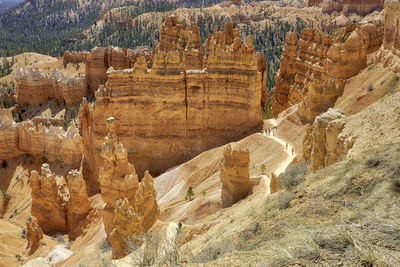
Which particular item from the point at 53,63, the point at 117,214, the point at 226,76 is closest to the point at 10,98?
the point at 53,63

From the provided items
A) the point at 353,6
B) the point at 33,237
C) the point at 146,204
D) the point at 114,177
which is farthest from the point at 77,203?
the point at 353,6

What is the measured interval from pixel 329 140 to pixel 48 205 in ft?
72.7

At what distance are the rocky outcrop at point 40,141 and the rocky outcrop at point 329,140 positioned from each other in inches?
1038

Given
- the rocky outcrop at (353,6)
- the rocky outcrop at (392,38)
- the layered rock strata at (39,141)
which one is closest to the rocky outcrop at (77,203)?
the layered rock strata at (39,141)

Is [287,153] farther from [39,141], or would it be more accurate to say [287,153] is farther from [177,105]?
[39,141]

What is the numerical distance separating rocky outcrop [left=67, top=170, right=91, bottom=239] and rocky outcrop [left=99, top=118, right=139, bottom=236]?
5.25 metres

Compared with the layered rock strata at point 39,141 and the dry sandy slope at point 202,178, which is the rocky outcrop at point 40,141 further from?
the dry sandy slope at point 202,178

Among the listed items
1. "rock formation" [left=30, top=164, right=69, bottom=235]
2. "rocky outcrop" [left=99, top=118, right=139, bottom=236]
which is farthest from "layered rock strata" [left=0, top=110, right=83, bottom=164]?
"rocky outcrop" [left=99, top=118, right=139, bottom=236]

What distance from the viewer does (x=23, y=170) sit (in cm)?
3666

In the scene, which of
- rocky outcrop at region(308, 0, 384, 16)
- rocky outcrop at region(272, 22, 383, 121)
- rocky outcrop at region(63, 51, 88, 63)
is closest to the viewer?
rocky outcrop at region(272, 22, 383, 121)

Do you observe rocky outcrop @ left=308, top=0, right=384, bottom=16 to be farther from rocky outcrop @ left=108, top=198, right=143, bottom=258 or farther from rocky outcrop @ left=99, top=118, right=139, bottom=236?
rocky outcrop @ left=108, top=198, right=143, bottom=258

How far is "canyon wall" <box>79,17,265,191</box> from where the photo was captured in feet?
100

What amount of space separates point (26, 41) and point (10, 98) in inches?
3257

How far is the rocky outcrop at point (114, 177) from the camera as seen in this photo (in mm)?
21625
